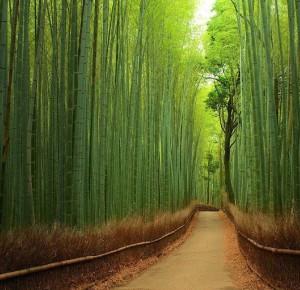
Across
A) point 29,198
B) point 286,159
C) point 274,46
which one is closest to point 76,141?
point 29,198

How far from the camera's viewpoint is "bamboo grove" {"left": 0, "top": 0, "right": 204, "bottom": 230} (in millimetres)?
5445

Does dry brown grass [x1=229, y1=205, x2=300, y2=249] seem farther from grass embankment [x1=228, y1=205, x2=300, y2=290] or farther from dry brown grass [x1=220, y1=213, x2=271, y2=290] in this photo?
dry brown grass [x1=220, y1=213, x2=271, y2=290]

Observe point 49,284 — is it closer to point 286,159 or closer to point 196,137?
point 286,159

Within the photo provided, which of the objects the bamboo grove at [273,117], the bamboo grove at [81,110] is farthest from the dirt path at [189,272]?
the bamboo grove at [273,117]

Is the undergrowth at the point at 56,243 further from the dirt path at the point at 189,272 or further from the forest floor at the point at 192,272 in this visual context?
the dirt path at the point at 189,272

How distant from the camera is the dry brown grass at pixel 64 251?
375cm

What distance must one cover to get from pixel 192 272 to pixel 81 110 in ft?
9.29

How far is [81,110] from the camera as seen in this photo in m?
5.43

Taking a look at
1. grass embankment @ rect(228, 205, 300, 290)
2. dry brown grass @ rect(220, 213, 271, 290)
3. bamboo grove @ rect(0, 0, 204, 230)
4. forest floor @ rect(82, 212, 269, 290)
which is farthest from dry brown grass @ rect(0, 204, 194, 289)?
grass embankment @ rect(228, 205, 300, 290)

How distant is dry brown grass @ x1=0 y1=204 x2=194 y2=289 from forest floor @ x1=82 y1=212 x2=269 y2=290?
209 millimetres

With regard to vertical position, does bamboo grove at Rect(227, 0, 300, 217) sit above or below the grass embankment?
above

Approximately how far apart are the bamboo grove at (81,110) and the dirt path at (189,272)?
102cm

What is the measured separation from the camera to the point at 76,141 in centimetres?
539

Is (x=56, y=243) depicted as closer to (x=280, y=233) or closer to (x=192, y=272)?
(x=280, y=233)
